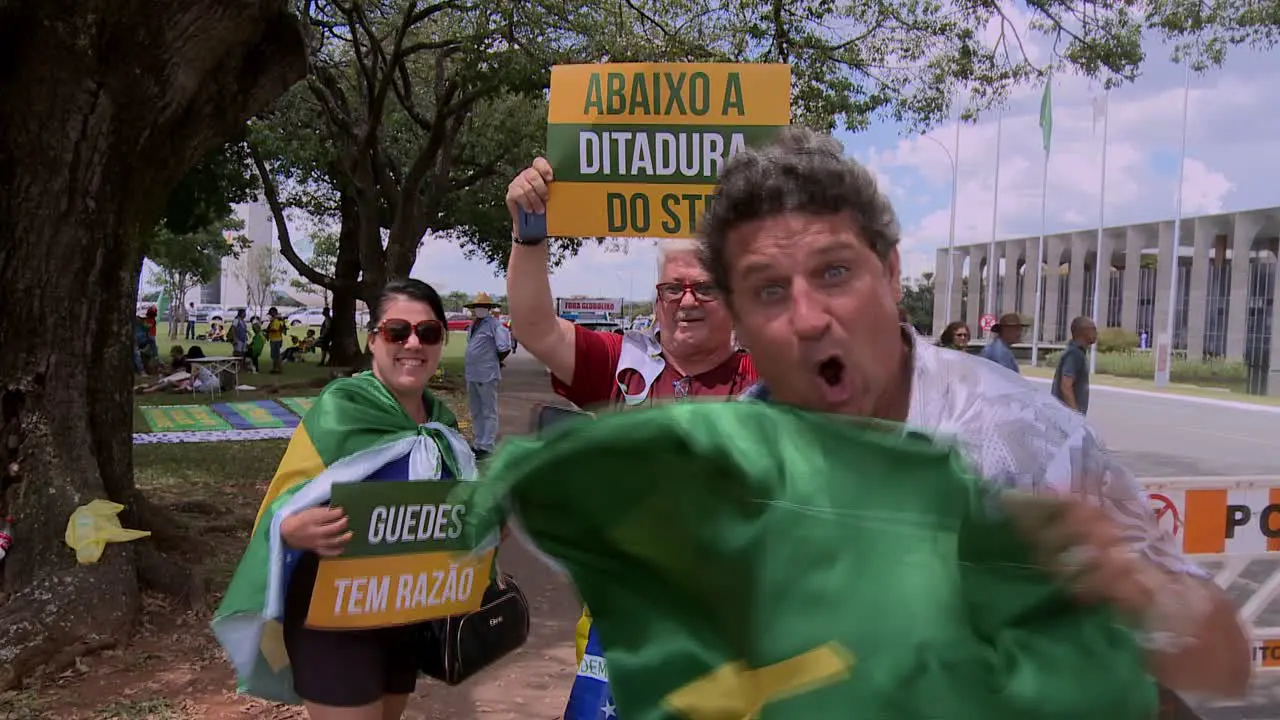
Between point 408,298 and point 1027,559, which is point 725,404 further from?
point 408,298

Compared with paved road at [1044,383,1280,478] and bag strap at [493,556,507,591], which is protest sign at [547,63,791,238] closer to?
bag strap at [493,556,507,591]

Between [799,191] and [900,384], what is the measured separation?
12.5 inches

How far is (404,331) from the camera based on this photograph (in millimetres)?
3158

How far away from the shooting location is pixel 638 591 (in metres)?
1.24

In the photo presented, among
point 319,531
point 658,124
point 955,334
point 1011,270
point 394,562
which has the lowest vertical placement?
point 394,562

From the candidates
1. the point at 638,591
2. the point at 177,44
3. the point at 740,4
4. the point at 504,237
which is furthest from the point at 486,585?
the point at 504,237

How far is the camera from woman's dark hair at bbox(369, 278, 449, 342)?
10.7 ft

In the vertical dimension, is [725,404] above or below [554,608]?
above

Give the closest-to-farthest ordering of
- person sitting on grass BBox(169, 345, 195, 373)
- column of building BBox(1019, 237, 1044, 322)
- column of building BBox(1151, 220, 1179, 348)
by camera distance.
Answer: person sitting on grass BBox(169, 345, 195, 373), column of building BBox(1151, 220, 1179, 348), column of building BBox(1019, 237, 1044, 322)

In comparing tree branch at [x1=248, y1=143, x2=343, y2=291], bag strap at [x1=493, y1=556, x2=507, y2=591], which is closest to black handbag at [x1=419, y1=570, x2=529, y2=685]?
bag strap at [x1=493, y1=556, x2=507, y2=591]

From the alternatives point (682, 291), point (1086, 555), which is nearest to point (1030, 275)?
point (682, 291)

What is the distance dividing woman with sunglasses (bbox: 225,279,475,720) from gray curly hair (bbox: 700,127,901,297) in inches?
67.1

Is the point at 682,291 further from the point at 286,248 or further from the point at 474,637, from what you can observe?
the point at 286,248

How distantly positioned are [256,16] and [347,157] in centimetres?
1493
